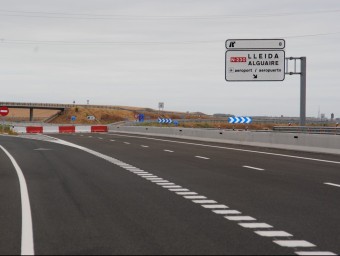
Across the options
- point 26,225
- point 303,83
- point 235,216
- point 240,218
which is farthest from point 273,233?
point 303,83

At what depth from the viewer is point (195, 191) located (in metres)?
12.0

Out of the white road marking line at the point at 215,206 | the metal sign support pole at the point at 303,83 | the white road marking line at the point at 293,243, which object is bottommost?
the white road marking line at the point at 215,206

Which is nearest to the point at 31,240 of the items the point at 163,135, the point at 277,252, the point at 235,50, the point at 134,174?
the point at 277,252

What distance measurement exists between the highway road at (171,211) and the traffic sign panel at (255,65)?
19.7m

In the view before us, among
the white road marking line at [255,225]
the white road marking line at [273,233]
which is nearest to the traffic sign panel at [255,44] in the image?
the white road marking line at [255,225]

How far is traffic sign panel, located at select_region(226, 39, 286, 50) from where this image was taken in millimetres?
36219

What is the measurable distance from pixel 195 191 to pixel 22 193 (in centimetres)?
358

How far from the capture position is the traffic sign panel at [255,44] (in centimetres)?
3622

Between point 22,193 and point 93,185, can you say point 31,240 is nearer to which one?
point 22,193

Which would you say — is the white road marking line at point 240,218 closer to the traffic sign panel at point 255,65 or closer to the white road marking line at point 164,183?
the white road marking line at point 164,183

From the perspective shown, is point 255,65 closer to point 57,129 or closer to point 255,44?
point 255,44

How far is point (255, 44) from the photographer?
3653cm

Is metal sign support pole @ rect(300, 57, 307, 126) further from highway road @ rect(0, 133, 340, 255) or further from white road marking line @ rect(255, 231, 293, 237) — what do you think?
white road marking line @ rect(255, 231, 293, 237)

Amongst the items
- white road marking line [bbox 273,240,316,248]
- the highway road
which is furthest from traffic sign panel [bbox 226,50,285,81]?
white road marking line [bbox 273,240,316,248]
